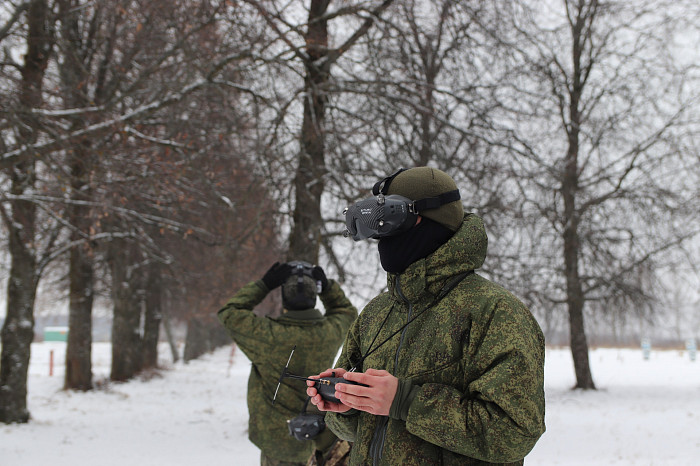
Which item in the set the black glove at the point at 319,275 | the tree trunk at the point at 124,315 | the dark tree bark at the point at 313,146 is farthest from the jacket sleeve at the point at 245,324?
the tree trunk at the point at 124,315

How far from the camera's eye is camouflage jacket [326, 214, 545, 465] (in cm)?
145

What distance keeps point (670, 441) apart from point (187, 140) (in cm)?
814

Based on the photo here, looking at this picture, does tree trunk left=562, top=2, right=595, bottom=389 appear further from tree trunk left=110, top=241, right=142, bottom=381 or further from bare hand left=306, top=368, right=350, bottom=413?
bare hand left=306, top=368, right=350, bottom=413

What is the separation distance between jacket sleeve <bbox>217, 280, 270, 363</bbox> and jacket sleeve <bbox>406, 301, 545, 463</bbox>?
2334mm

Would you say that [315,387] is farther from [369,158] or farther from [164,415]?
[164,415]

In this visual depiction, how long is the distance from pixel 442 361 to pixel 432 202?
474mm

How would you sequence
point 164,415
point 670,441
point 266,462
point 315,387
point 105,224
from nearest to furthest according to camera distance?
point 315,387
point 266,462
point 670,441
point 164,415
point 105,224

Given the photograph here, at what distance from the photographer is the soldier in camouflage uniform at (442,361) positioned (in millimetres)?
1453

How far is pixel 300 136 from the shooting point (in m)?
6.95

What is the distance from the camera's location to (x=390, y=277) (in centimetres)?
182

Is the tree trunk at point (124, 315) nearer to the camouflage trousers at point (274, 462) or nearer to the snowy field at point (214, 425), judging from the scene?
the snowy field at point (214, 425)

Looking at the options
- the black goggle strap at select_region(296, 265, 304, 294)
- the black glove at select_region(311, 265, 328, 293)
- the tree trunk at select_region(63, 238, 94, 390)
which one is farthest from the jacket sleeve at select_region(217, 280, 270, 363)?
the tree trunk at select_region(63, 238, 94, 390)

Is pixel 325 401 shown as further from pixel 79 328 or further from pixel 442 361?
pixel 79 328

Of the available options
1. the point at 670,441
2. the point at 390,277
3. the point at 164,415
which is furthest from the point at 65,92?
the point at 670,441
